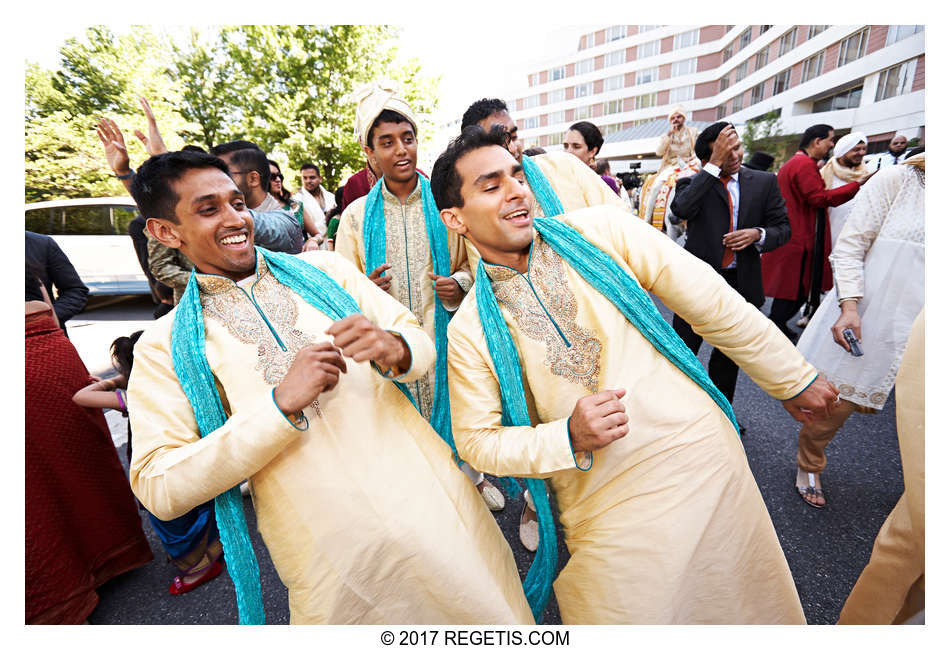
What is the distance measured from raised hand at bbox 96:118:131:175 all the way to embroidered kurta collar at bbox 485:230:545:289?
185 cm

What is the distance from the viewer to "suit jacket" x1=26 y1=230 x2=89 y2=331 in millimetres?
2410

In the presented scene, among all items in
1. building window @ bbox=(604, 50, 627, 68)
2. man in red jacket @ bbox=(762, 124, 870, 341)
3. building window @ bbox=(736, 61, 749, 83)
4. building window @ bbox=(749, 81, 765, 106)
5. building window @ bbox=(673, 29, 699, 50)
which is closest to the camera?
man in red jacket @ bbox=(762, 124, 870, 341)


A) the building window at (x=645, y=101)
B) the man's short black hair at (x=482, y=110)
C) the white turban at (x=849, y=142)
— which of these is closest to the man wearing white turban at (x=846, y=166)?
the white turban at (x=849, y=142)

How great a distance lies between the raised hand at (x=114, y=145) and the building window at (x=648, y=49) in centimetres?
4256

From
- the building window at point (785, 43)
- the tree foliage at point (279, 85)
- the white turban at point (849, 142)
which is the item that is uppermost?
the building window at point (785, 43)

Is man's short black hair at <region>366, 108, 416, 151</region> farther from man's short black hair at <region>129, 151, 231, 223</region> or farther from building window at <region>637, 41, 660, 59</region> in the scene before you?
building window at <region>637, 41, 660, 59</region>

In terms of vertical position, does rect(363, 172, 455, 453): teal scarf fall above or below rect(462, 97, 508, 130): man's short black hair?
below

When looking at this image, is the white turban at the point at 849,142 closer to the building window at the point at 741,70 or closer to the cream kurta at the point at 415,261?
the cream kurta at the point at 415,261

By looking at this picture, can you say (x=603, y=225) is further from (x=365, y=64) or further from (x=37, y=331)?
(x=365, y=64)

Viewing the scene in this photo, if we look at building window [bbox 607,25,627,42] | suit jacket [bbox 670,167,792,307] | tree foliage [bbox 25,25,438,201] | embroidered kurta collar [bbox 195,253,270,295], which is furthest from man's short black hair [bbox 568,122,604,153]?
building window [bbox 607,25,627,42]

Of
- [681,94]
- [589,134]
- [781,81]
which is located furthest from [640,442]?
[681,94]

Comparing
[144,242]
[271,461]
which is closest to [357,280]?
[271,461]

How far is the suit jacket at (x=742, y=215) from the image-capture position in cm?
266

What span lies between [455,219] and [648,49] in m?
43.1
